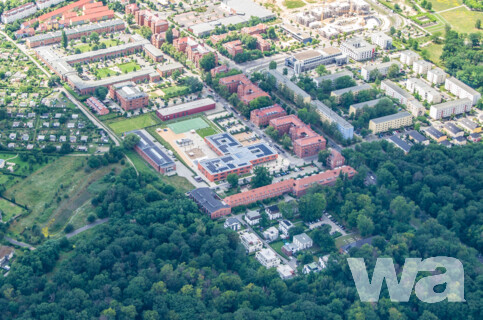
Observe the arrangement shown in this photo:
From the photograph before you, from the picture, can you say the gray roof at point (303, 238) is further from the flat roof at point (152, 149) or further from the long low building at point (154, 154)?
the flat roof at point (152, 149)

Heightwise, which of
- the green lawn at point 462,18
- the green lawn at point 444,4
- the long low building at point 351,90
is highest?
the long low building at point 351,90

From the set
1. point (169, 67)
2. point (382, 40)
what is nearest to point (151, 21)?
point (169, 67)

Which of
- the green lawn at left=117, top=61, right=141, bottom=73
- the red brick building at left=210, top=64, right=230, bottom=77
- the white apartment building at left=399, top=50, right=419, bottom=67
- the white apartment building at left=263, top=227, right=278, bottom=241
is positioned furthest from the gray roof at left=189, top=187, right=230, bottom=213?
the white apartment building at left=399, top=50, right=419, bottom=67

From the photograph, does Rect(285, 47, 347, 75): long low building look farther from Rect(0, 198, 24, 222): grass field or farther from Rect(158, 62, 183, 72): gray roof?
Rect(0, 198, 24, 222): grass field

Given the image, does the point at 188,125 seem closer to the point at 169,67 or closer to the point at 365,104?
the point at 169,67

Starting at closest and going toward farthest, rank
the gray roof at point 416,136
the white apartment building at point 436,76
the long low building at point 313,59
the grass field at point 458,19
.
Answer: the gray roof at point 416,136 < the white apartment building at point 436,76 < the long low building at point 313,59 < the grass field at point 458,19

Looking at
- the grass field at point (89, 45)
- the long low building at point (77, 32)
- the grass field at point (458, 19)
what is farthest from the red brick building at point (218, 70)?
the grass field at point (458, 19)
